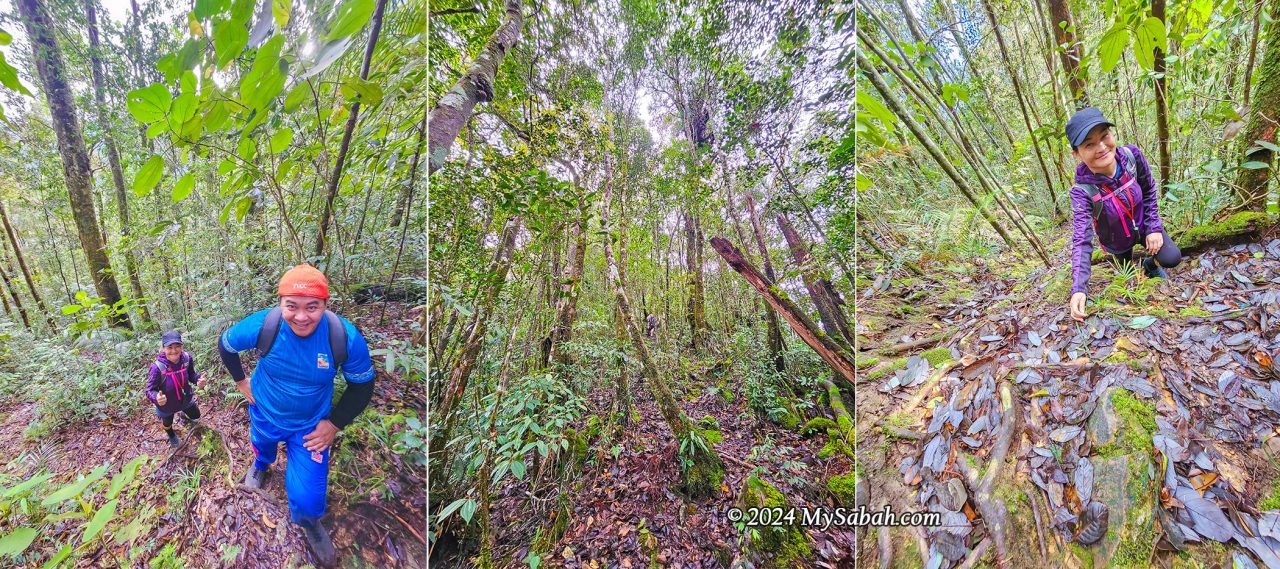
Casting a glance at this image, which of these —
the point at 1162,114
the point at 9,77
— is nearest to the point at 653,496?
the point at 9,77

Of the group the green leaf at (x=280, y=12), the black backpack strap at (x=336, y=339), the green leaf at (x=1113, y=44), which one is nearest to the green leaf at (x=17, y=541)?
the black backpack strap at (x=336, y=339)

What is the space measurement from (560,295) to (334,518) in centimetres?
102

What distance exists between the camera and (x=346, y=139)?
1.21m

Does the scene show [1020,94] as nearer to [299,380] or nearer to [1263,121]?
[1263,121]

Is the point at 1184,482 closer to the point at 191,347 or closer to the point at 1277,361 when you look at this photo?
the point at 1277,361

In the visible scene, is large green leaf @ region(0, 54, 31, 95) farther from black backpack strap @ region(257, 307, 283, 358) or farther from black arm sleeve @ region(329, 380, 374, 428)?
black arm sleeve @ region(329, 380, 374, 428)

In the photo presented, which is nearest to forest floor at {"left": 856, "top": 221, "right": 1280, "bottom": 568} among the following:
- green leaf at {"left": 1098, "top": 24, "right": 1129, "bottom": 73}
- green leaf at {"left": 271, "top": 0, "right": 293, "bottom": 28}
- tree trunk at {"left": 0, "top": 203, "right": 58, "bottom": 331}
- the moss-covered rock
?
the moss-covered rock

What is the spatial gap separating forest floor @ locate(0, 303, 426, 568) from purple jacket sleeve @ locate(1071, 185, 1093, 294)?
259cm

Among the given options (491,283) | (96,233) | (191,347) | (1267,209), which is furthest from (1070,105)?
(96,233)

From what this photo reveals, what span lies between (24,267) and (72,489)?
1.89 feet

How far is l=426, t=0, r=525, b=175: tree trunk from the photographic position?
1.53 m

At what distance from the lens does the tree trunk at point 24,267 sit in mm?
965

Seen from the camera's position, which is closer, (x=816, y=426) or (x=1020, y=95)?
(x=816, y=426)

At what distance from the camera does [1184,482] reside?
1.20m
